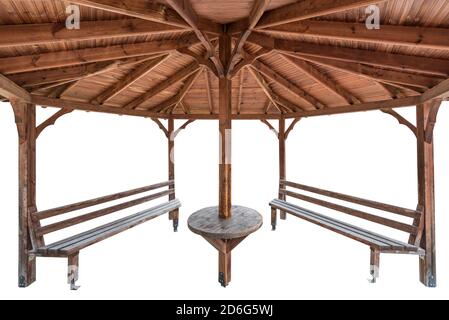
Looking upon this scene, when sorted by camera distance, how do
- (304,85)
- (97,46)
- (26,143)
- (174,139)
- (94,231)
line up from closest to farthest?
(97,46), (26,143), (94,231), (304,85), (174,139)

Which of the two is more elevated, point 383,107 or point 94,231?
point 383,107

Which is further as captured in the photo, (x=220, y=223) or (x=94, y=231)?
(x=94, y=231)

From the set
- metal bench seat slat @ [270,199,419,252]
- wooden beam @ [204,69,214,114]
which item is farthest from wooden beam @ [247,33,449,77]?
metal bench seat slat @ [270,199,419,252]

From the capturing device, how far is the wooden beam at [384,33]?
72.5 inches

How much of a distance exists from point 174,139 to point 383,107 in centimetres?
444

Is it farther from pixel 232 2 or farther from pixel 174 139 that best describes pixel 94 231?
pixel 232 2

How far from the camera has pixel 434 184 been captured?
3158mm

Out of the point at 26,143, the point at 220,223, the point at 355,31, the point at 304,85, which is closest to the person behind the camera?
the point at 355,31

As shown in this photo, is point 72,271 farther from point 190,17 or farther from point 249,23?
point 249,23

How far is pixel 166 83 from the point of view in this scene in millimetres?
3988

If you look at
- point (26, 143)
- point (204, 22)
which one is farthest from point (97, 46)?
point (26, 143)

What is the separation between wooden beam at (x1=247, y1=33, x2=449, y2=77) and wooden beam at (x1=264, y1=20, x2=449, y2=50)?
506 millimetres

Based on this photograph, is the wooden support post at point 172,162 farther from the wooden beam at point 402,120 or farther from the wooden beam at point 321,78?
the wooden beam at point 402,120

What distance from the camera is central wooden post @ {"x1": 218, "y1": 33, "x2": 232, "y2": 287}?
8.83 feet
